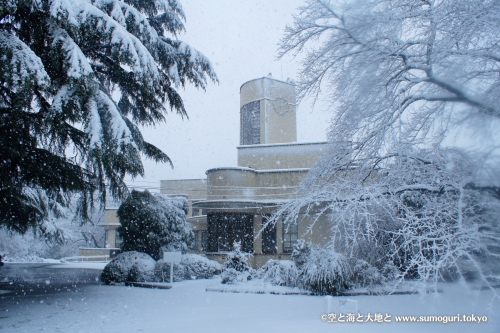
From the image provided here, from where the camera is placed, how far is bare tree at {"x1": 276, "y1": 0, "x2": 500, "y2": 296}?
5.64 metres

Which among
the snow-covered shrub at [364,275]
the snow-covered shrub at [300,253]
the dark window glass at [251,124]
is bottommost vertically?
the snow-covered shrub at [364,275]

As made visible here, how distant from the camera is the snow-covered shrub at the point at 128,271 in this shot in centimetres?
1301

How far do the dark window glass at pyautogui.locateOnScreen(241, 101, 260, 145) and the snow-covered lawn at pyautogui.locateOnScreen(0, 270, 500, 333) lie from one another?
13.4 metres

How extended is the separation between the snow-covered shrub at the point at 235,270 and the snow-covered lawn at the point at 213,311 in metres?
1.48

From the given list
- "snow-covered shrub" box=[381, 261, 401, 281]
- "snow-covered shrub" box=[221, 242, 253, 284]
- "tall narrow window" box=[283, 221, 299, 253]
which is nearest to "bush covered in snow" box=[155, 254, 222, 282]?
"snow-covered shrub" box=[221, 242, 253, 284]

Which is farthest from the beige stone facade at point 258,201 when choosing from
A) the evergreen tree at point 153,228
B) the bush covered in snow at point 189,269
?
the bush covered in snow at point 189,269

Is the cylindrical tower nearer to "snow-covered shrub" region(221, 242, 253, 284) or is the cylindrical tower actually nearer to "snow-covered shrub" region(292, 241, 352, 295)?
"snow-covered shrub" region(221, 242, 253, 284)

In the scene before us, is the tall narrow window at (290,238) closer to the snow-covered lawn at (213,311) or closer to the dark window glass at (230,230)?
the dark window glass at (230,230)

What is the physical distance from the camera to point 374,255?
10.7 m

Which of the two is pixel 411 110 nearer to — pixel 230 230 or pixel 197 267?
pixel 197 267

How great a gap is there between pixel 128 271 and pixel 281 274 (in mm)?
5455

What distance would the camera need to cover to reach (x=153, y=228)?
52.4 ft

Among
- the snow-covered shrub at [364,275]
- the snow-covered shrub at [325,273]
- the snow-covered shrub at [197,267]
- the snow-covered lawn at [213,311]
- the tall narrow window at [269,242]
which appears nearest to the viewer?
the snow-covered lawn at [213,311]

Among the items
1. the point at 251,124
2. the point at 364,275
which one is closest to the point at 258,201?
the point at 364,275
